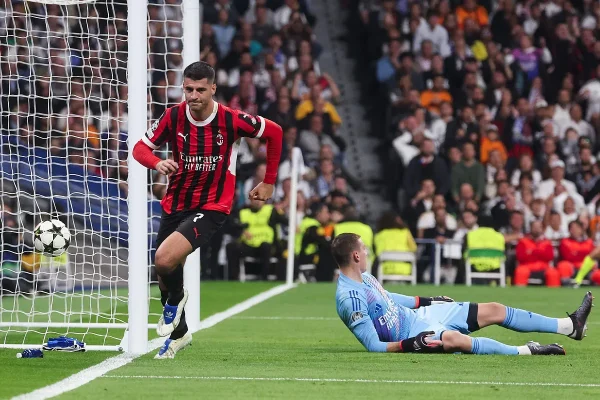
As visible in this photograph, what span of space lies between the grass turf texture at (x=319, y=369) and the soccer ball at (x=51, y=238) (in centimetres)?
144

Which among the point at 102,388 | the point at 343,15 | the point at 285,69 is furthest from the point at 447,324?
the point at 343,15

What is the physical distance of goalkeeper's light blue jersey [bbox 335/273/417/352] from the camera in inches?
373

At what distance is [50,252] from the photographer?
34.1 ft

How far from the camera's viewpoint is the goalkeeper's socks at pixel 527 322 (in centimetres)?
973

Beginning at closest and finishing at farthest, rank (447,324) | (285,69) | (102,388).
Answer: (102,388), (447,324), (285,69)

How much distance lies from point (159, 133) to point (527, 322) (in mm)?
3264

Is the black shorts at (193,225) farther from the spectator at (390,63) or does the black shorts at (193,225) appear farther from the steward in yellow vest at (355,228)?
the spectator at (390,63)

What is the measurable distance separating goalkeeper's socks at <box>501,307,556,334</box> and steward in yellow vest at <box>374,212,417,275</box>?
10.9 meters

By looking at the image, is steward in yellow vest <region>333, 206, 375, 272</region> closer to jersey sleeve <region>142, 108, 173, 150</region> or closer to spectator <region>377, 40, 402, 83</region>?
spectator <region>377, 40, 402, 83</region>

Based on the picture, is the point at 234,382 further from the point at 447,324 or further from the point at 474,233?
the point at 474,233

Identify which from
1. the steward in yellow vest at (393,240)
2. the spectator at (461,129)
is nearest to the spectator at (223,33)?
the spectator at (461,129)

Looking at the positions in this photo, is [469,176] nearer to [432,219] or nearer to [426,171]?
[426,171]

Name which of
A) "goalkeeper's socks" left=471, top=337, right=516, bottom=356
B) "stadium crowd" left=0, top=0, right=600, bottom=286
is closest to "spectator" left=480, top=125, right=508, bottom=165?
"stadium crowd" left=0, top=0, right=600, bottom=286

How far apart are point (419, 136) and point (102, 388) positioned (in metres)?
16.2
